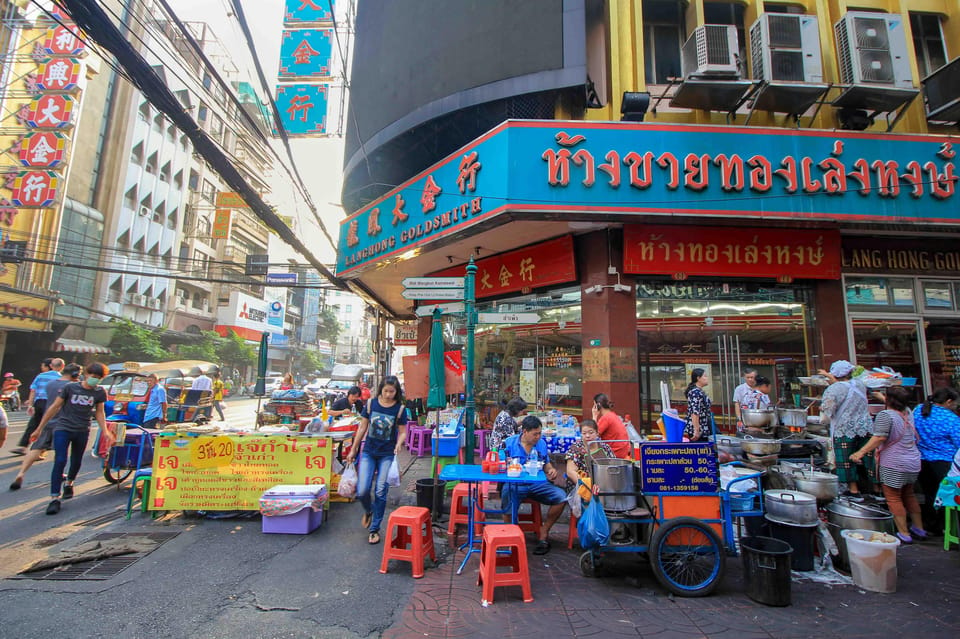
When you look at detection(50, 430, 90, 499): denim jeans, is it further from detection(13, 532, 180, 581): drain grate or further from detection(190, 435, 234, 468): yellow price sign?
detection(13, 532, 180, 581): drain grate

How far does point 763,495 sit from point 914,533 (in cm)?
260

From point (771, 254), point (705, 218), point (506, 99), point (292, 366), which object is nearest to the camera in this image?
point (705, 218)

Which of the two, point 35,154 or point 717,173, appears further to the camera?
point 35,154

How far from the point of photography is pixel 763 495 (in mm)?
4844

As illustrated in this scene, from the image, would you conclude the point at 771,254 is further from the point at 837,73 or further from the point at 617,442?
the point at 617,442

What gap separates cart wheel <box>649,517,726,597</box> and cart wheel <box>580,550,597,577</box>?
0.54 meters

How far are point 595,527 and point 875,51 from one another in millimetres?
10564

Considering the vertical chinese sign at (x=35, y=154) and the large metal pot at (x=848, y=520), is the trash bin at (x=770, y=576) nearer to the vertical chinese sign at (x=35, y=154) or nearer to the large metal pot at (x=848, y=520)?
the large metal pot at (x=848, y=520)

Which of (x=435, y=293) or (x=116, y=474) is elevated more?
(x=435, y=293)

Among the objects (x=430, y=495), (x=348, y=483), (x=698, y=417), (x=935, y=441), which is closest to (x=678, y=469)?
(x=698, y=417)

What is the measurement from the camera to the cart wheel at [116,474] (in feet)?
24.2

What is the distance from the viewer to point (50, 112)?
58.5ft

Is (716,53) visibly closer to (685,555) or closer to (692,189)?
(692,189)

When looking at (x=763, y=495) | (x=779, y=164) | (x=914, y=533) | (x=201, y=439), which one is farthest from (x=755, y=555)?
(x=779, y=164)
